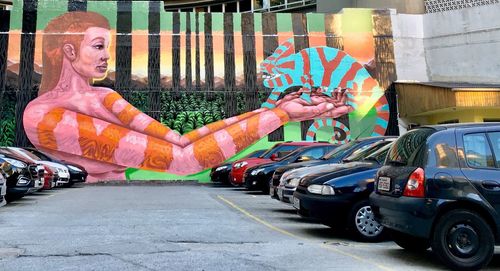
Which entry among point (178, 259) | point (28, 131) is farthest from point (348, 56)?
point (178, 259)

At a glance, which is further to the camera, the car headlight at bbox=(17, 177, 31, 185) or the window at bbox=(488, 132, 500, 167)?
the car headlight at bbox=(17, 177, 31, 185)

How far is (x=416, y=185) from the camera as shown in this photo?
6074mm

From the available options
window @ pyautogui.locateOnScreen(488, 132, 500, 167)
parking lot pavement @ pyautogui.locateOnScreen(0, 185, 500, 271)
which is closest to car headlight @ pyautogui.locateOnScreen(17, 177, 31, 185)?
parking lot pavement @ pyautogui.locateOnScreen(0, 185, 500, 271)

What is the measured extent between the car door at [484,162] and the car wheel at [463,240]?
296 millimetres

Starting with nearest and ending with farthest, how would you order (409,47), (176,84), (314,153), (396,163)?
(396,163) < (314,153) < (176,84) < (409,47)

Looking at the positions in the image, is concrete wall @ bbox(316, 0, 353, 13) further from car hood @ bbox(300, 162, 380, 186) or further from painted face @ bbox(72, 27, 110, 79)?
car hood @ bbox(300, 162, 380, 186)

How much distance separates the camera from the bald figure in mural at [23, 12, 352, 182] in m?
24.6

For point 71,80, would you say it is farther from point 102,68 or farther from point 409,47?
point 409,47

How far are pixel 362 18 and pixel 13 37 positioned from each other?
57.6 ft

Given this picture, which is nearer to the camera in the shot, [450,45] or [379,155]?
[379,155]

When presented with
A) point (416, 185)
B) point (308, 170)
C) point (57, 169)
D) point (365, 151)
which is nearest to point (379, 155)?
point (365, 151)

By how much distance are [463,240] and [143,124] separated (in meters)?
20.7

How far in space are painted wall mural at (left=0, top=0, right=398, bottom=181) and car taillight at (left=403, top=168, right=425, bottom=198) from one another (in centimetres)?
1950

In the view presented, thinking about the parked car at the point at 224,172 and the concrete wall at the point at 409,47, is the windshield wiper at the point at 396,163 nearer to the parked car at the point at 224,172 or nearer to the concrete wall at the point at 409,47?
the parked car at the point at 224,172
